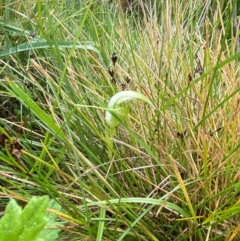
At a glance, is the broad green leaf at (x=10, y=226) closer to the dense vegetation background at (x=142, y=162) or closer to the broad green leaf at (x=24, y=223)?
the broad green leaf at (x=24, y=223)

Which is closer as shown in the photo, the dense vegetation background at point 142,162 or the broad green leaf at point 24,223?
the broad green leaf at point 24,223

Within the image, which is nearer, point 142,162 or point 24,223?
point 24,223

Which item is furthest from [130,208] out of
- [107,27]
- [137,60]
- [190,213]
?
[107,27]

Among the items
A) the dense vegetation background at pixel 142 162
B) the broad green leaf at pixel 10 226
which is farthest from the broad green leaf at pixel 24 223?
the dense vegetation background at pixel 142 162

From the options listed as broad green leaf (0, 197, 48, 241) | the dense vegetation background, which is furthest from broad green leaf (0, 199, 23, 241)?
the dense vegetation background

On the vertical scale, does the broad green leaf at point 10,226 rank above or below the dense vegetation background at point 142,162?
above

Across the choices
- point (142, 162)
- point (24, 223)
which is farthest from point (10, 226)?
point (142, 162)

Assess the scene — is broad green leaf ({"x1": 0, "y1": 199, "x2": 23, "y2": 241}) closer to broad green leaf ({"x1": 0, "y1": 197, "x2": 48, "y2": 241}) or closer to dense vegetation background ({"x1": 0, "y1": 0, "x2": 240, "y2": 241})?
broad green leaf ({"x1": 0, "y1": 197, "x2": 48, "y2": 241})

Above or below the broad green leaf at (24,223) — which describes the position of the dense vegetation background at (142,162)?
below

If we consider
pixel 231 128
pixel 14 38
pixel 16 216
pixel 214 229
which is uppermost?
pixel 16 216

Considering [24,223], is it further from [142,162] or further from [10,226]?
[142,162]

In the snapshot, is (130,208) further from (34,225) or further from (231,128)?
(34,225)
